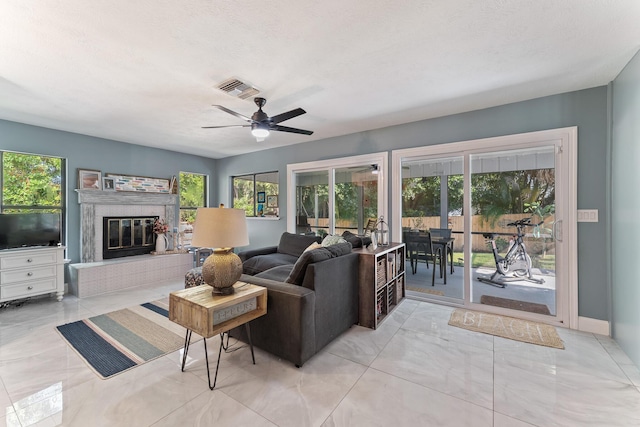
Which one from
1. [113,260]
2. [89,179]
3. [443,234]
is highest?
[89,179]

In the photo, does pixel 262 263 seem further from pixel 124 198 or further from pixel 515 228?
pixel 515 228

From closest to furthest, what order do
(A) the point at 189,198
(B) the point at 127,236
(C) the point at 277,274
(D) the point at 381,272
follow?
(D) the point at 381,272 → (C) the point at 277,274 → (B) the point at 127,236 → (A) the point at 189,198

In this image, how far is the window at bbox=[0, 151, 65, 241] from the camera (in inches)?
148

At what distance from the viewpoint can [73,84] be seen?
8.70 feet

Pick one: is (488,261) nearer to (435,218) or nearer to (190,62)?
(435,218)

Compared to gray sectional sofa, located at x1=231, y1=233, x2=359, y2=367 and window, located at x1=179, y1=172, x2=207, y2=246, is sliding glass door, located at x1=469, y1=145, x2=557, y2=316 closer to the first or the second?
gray sectional sofa, located at x1=231, y1=233, x2=359, y2=367

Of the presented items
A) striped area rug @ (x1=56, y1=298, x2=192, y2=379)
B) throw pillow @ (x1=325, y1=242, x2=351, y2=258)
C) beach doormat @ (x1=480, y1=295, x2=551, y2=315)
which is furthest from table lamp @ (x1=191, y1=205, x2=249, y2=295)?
beach doormat @ (x1=480, y1=295, x2=551, y2=315)

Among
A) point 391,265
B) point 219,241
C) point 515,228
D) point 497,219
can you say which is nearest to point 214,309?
point 219,241

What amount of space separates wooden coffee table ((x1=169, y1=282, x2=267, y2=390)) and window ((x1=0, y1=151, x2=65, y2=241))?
3.82 metres

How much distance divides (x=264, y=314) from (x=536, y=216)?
3.34 meters

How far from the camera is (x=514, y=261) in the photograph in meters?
3.58

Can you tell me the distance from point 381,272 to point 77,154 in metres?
5.13

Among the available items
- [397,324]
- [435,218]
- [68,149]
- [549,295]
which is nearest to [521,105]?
[435,218]

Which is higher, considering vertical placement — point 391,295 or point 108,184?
point 108,184
